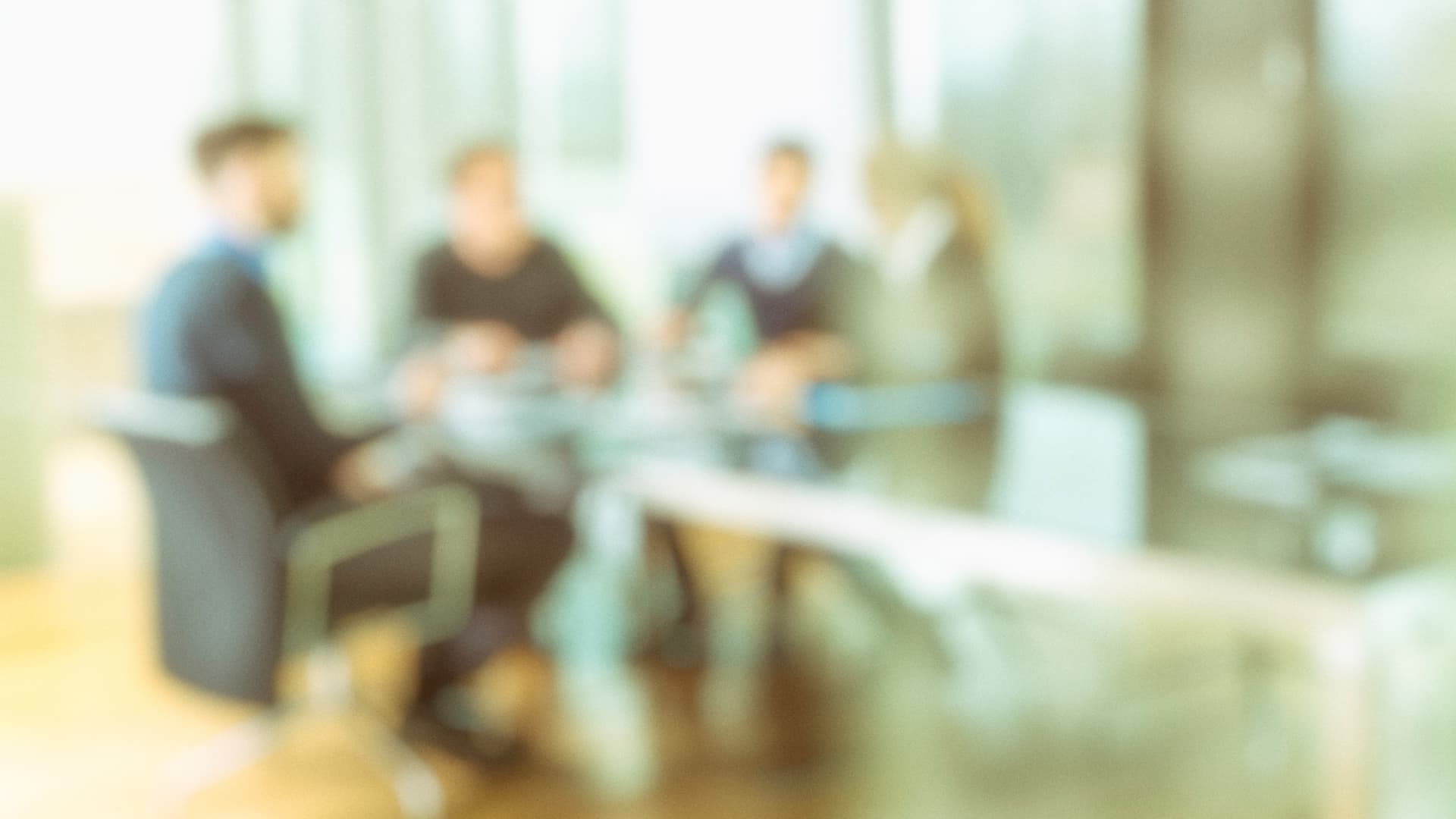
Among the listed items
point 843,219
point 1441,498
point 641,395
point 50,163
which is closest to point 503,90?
point 843,219

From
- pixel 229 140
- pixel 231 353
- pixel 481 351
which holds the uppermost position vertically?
→ pixel 229 140

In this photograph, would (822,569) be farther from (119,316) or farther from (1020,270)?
(119,316)

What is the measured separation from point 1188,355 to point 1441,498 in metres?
1.34

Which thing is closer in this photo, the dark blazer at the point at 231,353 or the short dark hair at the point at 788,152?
the dark blazer at the point at 231,353

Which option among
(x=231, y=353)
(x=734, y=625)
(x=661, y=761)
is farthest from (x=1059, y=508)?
(x=734, y=625)

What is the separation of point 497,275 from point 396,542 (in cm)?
116

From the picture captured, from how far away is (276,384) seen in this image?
8.77ft

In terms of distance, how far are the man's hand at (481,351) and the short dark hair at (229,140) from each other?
1.87ft

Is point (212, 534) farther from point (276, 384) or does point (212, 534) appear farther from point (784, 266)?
point (784, 266)

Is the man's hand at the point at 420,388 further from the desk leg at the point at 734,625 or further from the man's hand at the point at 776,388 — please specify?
the desk leg at the point at 734,625

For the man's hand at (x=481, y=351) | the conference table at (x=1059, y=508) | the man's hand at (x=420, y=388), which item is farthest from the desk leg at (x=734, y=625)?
the man's hand at (x=420, y=388)

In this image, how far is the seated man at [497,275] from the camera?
11.4 feet

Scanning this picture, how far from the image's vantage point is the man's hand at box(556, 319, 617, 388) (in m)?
3.08

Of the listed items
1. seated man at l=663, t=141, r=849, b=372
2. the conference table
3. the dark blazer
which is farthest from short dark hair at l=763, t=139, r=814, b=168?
Answer: the dark blazer
